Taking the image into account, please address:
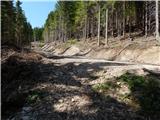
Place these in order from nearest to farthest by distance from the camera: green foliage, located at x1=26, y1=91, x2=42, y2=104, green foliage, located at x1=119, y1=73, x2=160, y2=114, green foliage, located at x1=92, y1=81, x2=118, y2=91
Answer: green foliage, located at x1=119, y1=73, x2=160, y2=114, green foliage, located at x1=26, y1=91, x2=42, y2=104, green foliage, located at x1=92, y1=81, x2=118, y2=91

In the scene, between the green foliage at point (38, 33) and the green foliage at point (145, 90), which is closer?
the green foliage at point (145, 90)

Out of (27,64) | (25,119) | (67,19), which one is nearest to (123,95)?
(25,119)

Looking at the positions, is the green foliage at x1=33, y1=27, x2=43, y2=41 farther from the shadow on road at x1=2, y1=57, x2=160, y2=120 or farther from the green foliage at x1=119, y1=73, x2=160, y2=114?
the green foliage at x1=119, y1=73, x2=160, y2=114

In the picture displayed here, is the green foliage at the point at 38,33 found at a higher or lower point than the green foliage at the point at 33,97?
higher

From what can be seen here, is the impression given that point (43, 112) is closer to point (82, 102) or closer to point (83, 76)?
point (82, 102)

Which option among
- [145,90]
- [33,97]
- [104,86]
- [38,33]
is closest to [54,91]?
[33,97]

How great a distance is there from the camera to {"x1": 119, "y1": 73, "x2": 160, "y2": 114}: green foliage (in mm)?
13954

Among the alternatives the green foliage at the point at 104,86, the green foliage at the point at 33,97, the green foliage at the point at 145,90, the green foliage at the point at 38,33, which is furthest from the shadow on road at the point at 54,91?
the green foliage at the point at 38,33

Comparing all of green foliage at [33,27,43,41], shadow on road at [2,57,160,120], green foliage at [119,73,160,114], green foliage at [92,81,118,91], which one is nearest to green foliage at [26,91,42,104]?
shadow on road at [2,57,160,120]

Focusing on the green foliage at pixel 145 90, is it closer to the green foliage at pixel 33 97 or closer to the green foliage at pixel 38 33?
the green foliage at pixel 33 97

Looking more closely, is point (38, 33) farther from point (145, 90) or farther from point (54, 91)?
point (145, 90)

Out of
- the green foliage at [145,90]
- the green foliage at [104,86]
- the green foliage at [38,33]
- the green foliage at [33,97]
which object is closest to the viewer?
the green foliage at [145,90]

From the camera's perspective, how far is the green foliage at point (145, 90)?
13954mm

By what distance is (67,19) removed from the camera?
3184 inches
